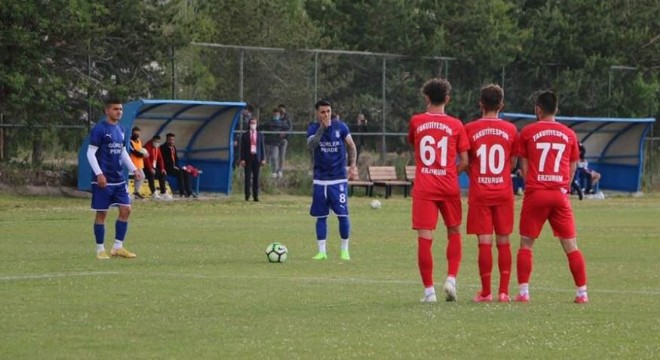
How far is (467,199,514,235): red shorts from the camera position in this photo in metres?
13.4

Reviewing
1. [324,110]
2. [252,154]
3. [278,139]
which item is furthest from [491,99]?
[278,139]

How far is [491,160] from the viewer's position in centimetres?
1350

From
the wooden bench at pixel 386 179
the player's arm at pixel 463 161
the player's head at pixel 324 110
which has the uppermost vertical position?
the player's head at pixel 324 110

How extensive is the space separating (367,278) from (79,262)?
4442 millimetres

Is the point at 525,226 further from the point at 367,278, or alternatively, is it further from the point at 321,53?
the point at 321,53

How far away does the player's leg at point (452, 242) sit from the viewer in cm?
1348

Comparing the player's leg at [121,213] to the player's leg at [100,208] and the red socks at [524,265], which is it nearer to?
the player's leg at [100,208]

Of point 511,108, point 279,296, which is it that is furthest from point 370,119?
point 279,296

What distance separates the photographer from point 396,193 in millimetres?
42969

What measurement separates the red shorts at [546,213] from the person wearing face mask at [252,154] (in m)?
22.8

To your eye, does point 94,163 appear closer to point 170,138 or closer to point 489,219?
point 489,219

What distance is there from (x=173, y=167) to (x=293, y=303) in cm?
2354

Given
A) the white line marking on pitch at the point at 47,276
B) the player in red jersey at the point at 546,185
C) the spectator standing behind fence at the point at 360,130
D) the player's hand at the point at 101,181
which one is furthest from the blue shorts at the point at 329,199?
the spectator standing behind fence at the point at 360,130

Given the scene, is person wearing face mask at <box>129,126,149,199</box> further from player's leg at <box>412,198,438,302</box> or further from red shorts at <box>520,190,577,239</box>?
red shorts at <box>520,190,577,239</box>
